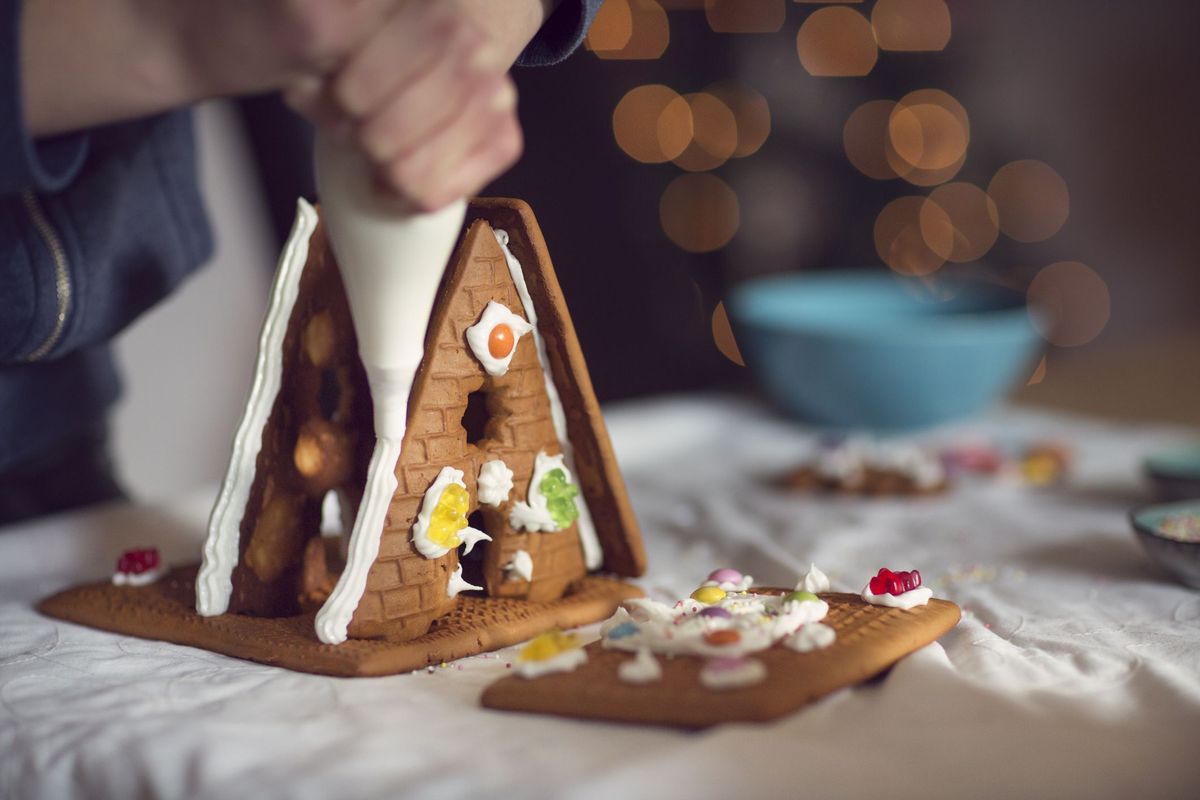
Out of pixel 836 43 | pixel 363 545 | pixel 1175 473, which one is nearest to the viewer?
pixel 363 545

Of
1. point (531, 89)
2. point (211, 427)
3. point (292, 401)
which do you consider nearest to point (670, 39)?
point (531, 89)

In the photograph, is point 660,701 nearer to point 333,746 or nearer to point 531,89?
point 333,746

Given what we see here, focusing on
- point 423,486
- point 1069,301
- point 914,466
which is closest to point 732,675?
point 423,486

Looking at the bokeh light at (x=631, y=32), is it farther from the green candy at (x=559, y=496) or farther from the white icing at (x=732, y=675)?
the white icing at (x=732, y=675)

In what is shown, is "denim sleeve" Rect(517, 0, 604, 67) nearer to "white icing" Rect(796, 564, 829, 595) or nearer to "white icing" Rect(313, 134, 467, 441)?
"white icing" Rect(313, 134, 467, 441)

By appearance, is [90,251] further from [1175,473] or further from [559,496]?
[1175,473]

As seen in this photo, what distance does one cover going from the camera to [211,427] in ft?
5.50

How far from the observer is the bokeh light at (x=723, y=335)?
6.71 feet

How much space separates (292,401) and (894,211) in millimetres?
1844

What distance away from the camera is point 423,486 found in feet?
2.21

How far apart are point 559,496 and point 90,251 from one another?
42cm

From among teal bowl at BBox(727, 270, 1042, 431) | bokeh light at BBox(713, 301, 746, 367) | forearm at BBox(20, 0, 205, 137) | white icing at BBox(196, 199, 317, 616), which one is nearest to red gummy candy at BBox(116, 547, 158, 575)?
white icing at BBox(196, 199, 317, 616)

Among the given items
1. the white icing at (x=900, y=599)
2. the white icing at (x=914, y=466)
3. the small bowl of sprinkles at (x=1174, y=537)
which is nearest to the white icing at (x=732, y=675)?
the white icing at (x=900, y=599)

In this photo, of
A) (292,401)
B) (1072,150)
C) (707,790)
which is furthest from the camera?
(1072,150)
